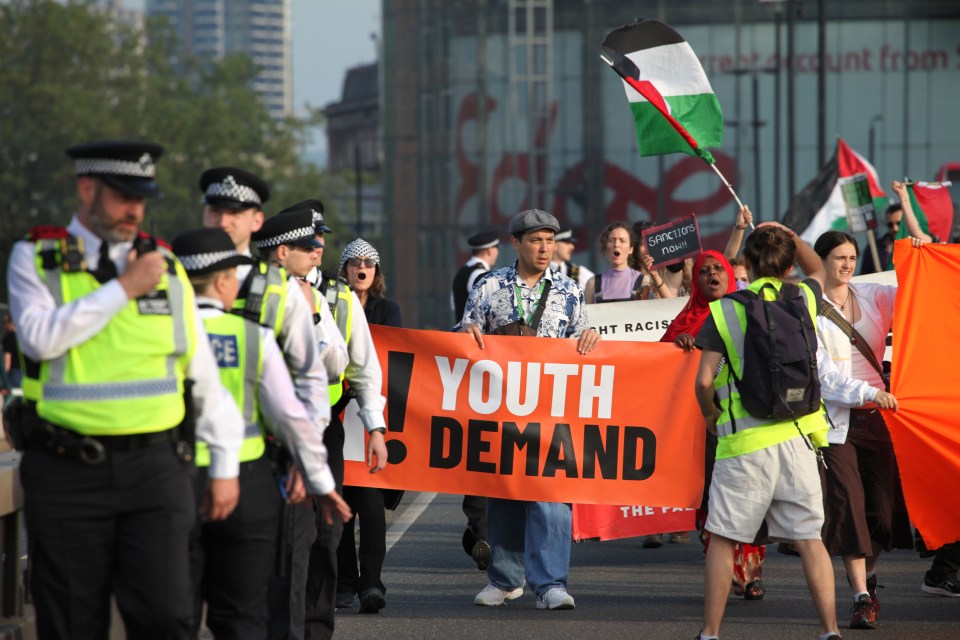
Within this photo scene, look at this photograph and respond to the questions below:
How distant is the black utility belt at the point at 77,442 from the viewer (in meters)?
4.54

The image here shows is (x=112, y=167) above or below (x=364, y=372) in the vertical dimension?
above

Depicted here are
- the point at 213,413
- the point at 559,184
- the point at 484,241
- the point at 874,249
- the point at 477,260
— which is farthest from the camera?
the point at 559,184

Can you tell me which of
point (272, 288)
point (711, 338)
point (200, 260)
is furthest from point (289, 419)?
point (711, 338)

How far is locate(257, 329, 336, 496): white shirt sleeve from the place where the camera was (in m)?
5.16

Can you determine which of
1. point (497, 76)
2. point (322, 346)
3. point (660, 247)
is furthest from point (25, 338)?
point (497, 76)

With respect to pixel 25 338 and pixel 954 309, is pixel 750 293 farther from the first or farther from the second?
pixel 25 338

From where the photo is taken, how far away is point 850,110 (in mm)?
58312

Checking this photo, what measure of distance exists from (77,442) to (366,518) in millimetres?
4080

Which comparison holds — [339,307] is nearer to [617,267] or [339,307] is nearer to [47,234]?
[47,234]

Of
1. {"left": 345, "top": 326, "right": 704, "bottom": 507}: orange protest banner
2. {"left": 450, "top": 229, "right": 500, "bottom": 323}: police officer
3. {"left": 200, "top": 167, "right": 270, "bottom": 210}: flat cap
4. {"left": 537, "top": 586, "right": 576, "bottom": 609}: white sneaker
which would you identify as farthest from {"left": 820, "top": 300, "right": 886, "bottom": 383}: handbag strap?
{"left": 450, "top": 229, "right": 500, "bottom": 323}: police officer

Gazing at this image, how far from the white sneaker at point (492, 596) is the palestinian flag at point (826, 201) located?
10.5 m

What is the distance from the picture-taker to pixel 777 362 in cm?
678

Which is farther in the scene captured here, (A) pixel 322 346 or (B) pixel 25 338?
(A) pixel 322 346

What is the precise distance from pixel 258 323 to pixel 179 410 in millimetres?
586
